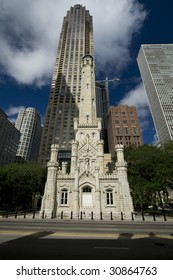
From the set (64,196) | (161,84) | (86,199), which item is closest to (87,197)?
(86,199)

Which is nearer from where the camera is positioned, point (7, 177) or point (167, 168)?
point (167, 168)

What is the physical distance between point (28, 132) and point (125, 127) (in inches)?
3982

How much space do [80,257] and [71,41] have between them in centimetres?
15511

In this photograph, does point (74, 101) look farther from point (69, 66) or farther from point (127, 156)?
point (127, 156)

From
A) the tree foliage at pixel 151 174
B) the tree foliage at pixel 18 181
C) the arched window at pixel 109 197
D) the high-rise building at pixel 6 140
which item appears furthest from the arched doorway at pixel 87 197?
the high-rise building at pixel 6 140

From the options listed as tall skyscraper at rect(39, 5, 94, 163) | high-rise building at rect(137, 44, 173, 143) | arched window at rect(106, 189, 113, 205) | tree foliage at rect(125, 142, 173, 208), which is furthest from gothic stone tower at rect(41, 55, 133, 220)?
high-rise building at rect(137, 44, 173, 143)

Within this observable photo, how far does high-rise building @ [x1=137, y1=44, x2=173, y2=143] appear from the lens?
392 feet

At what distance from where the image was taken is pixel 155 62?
156 metres

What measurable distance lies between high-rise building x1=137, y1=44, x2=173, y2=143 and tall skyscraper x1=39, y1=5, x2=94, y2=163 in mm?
64318

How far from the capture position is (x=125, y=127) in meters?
117

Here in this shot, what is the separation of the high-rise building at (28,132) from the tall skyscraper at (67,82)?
190 ft

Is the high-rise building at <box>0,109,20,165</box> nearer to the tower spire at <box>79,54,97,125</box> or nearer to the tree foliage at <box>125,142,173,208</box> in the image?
the tower spire at <box>79,54,97,125</box>

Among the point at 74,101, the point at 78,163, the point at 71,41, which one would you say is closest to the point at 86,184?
the point at 78,163

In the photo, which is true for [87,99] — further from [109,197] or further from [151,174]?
[109,197]
